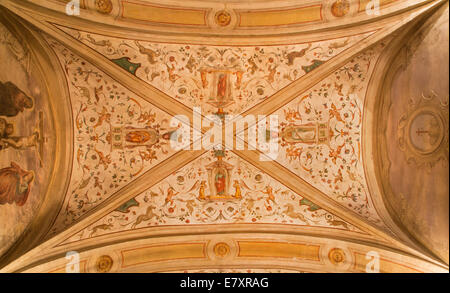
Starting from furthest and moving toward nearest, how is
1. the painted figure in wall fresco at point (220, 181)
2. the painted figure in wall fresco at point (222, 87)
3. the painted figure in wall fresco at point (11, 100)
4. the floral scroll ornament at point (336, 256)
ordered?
the painted figure in wall fresco at point (220, 181), the painted figure in wall fresco at point (222, 87), the floral scroll ornament at point (336, 256), the painted figure in wall fresco at point (11, 100)

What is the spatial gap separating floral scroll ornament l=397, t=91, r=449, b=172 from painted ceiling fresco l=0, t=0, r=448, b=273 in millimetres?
44

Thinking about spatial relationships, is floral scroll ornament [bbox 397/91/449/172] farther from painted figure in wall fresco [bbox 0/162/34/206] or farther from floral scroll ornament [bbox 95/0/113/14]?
painted figure in wall fresco [bbox 0/162/34/206]

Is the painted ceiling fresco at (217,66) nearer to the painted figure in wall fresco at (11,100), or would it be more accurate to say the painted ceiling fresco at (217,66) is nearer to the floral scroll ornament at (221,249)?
the painted figure in wall fresco at (11,100)

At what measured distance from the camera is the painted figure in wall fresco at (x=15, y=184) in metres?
5.11

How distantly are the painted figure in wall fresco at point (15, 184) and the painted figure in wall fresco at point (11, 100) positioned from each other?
2.77 ft

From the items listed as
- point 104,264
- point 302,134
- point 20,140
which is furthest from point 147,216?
point 302,134

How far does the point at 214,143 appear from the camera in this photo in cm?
660

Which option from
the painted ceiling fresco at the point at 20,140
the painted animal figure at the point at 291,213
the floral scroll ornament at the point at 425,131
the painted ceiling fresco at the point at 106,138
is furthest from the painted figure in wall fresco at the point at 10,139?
the floral scroll ornament at the point at 425,131

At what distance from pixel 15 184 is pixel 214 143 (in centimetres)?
353

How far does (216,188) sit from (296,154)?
178 cm

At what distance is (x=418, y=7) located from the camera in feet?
16.5

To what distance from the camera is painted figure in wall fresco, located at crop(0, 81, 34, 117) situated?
199 inches

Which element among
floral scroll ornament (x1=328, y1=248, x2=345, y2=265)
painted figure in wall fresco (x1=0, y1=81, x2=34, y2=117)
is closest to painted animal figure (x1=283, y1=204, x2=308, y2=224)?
floral scroll ornament (x1=328, y1=248, x2=345, y2=265)

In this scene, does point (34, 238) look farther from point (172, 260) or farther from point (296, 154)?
point (296, 154)
